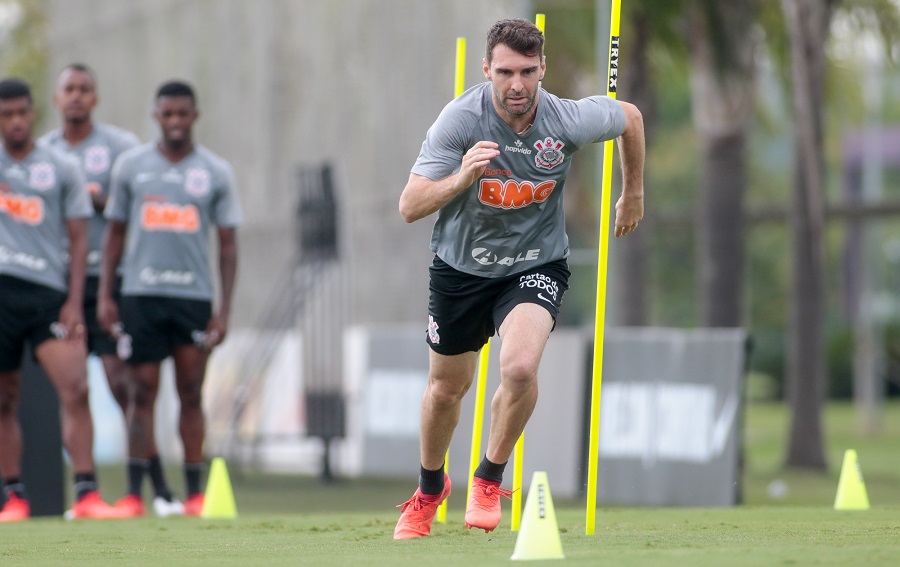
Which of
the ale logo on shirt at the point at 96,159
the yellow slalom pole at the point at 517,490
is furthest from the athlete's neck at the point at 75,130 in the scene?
the yellow slalom pole at the point at 517,490

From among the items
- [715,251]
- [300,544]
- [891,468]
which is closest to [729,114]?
[715,251]

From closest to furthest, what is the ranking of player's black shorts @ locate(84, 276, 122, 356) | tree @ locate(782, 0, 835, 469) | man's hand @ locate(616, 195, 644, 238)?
man's hand @ locate(616, 195, 644, 238) → player's black shorts @ locate(84, 276, 122, 356) → tree @ locate(782, 0, 835, 469)

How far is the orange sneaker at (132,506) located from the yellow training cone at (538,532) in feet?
14.4

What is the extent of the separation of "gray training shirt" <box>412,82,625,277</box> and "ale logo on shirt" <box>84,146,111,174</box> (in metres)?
4.22

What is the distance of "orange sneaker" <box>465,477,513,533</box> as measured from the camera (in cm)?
696

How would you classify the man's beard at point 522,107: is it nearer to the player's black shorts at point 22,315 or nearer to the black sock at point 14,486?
the player's black shorts at point 22,315

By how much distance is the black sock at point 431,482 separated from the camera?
728cm

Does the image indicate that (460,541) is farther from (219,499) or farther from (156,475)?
(156,475)

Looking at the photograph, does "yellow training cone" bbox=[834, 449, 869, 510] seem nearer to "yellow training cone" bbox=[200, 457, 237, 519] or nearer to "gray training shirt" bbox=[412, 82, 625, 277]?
"gray training shirt" bbox=[412, 82, 625, 277]

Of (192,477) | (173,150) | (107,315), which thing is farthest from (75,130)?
(192,477)

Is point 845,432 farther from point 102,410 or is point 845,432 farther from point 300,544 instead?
point 300,544

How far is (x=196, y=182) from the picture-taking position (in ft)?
33.4

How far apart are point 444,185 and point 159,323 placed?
4.06 metres

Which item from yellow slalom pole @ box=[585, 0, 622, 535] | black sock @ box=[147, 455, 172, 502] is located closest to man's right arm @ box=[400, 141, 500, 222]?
yellow slalom pole @ box=[585, 0, 622, 535]
